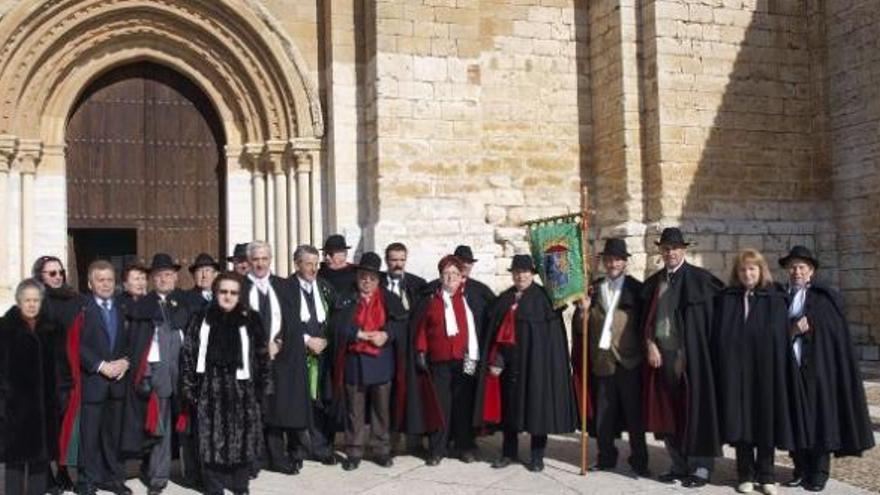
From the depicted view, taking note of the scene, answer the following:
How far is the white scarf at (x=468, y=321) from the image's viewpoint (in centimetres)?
688

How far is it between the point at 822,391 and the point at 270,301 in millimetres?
3647

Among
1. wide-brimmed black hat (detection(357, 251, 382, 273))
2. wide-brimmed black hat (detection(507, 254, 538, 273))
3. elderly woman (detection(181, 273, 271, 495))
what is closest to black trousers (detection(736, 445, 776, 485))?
wide-brimmed black hat (detection(507, 254, 538, 273))

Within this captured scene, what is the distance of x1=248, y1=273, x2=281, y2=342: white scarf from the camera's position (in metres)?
6.63

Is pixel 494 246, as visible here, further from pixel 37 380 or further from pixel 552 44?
pixel 37 380

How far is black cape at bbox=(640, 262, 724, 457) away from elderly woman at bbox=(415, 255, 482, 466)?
1.26 m

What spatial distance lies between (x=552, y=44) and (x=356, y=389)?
607cm

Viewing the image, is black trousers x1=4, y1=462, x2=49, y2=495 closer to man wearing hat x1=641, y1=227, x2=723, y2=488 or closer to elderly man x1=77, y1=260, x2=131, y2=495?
elderly man x1=77, y1=260, x2=131, y2=495

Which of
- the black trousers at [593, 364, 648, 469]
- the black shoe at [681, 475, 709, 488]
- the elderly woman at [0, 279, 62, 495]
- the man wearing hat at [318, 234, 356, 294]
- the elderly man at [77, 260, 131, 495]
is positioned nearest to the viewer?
the elderly woman at [0, 279, 62, 495]

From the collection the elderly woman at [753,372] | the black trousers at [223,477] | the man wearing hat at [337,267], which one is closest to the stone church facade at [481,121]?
the man wearing hat at [337,267]

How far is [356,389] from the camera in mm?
6809

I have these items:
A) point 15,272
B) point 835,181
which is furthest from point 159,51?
point 835,181

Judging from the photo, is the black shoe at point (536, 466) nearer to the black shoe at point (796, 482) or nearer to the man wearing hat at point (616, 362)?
the man wearing hat at point (616, 362)

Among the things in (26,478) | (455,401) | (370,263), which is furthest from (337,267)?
(26,478)

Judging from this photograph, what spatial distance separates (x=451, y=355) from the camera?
6.86m
